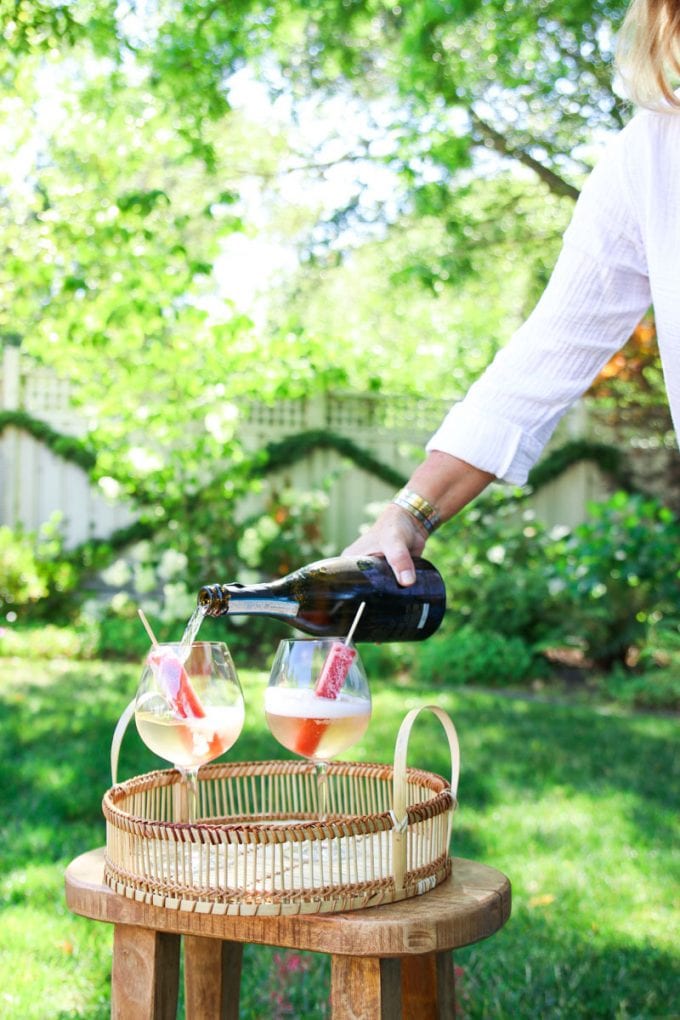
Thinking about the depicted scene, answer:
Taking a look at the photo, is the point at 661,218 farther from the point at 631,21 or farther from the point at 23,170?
the point at 23,170

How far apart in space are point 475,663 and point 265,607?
5330mm

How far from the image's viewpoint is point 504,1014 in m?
2.39

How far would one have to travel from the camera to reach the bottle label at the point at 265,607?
1.60 m

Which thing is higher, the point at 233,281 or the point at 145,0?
the point at 145,0

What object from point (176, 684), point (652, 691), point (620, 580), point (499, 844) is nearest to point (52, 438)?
point (620, 580)

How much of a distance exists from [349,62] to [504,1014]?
6.47 metres

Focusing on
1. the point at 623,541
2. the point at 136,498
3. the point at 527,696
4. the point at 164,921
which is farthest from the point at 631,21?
the point at 136,498

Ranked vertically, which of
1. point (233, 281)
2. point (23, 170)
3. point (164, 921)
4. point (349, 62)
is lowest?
point (164, 921)

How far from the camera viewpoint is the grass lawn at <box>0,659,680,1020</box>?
2.50 metres

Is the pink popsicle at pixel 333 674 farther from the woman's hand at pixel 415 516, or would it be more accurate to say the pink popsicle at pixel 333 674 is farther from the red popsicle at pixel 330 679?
the woman's hand at pixel 415 516

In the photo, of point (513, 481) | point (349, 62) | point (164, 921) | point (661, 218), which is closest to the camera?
point (164, 921)

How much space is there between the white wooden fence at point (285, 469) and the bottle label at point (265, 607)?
6.80m

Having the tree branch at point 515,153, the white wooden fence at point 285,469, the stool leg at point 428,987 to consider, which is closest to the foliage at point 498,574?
the white wooden fence at point 285,469

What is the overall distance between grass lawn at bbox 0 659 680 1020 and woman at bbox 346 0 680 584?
1.30 metres
